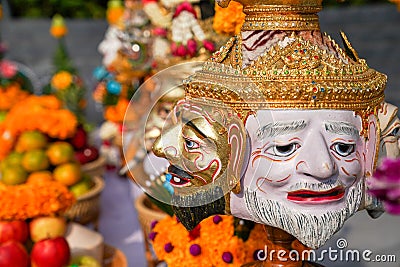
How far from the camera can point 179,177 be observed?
3.27ft

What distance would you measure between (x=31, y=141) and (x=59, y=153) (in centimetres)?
10

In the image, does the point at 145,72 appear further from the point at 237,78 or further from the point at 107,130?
the point at 237,78

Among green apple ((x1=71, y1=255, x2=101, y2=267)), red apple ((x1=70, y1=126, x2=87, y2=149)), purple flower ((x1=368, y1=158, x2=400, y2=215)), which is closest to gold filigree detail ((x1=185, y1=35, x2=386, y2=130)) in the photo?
purple flower ((x1=368, y1=158, x2=400, y2=215))

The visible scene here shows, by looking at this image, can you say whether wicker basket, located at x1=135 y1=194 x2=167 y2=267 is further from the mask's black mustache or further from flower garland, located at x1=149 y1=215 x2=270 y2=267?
the mask's black mustache

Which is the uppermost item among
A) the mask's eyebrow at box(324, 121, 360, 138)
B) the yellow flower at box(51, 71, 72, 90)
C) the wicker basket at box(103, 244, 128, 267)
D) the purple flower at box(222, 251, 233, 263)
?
the mask's eyebrow at box(324, 121, 360, 138)

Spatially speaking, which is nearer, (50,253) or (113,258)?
(50,253)

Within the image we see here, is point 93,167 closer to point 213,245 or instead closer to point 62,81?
point 213,245

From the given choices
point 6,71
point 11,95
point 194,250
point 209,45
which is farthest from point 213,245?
point 6,71

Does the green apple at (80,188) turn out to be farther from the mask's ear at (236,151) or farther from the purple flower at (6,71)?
the purple flower at (6,71)

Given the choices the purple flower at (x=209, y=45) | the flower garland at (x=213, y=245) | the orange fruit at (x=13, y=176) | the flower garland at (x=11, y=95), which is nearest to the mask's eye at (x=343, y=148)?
the flower garland at (x=213, y=245)

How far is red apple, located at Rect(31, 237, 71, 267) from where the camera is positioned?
4.55 feet

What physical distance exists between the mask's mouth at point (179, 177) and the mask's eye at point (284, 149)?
154mm

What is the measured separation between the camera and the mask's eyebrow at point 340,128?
910 millimetres

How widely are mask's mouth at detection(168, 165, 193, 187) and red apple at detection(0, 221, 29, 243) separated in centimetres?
63
